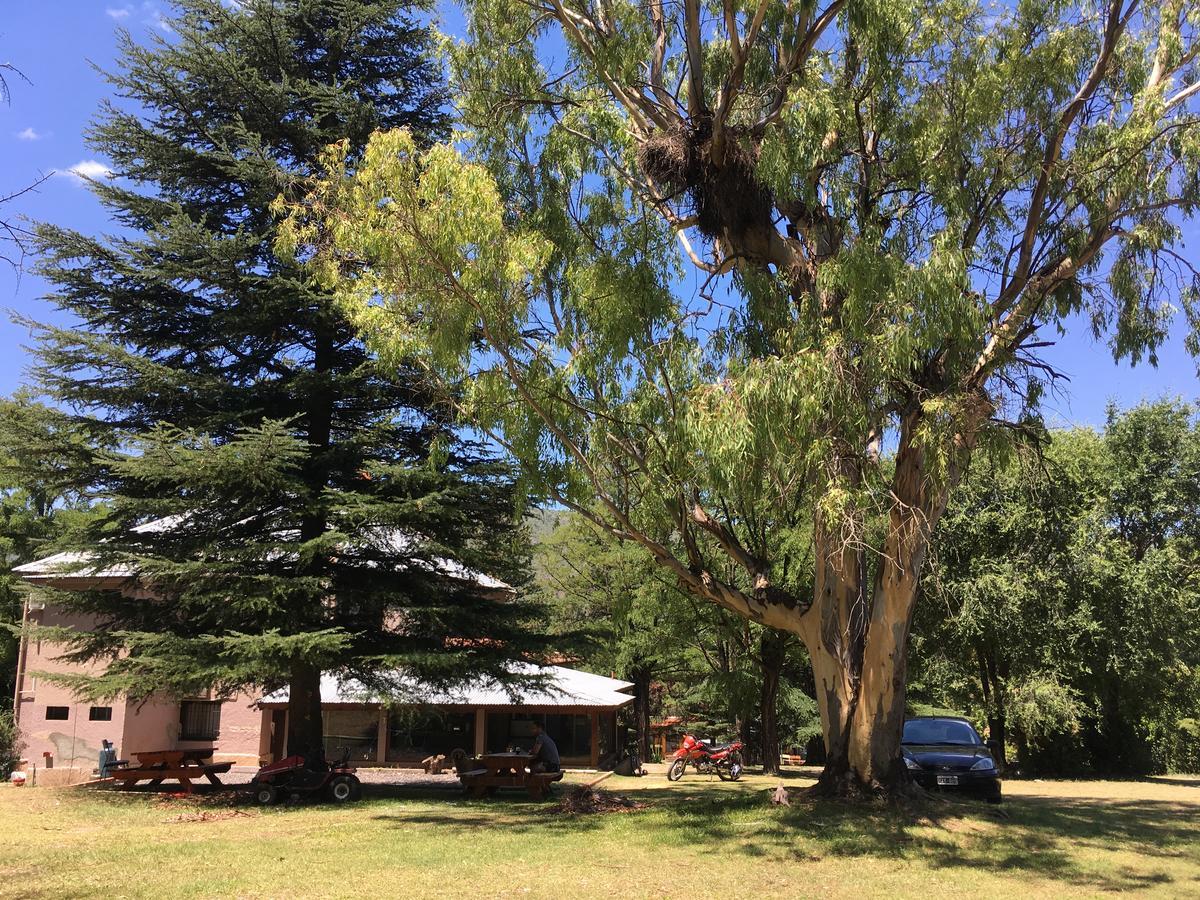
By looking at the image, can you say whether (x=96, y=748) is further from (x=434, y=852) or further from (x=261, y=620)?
(x=434, y=852)

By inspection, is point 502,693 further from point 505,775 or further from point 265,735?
point 265,735

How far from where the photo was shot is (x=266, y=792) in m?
16.3

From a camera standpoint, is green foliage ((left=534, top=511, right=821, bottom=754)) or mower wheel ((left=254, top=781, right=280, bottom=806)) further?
green foliage ((left=534, top=511, right=821, bottom=754))

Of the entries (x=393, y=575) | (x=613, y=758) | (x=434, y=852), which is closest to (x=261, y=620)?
(x=393, y=575)

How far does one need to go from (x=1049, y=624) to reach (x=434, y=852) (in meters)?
20.9

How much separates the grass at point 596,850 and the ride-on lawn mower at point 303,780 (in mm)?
621

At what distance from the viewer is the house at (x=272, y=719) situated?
23297 mm

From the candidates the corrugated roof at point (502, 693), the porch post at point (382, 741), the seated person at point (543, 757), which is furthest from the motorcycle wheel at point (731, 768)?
the porch post at point (382, 741)

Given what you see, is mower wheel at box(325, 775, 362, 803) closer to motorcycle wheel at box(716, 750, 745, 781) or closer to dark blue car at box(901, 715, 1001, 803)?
dark blue car at box(901, 715, 1001, 803)

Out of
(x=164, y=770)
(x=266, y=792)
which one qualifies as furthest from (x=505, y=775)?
(x=164, y=770)

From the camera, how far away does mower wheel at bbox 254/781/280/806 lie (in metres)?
16.3

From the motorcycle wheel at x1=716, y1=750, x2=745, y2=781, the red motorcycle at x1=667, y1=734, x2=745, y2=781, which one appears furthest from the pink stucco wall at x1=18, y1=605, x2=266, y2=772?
the motorcycle wheel at x1=716, y1=750, x2=745, y2=781

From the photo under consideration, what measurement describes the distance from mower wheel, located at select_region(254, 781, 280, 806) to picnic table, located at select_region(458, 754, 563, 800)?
11.9ft

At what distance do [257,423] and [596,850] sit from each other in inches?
469
